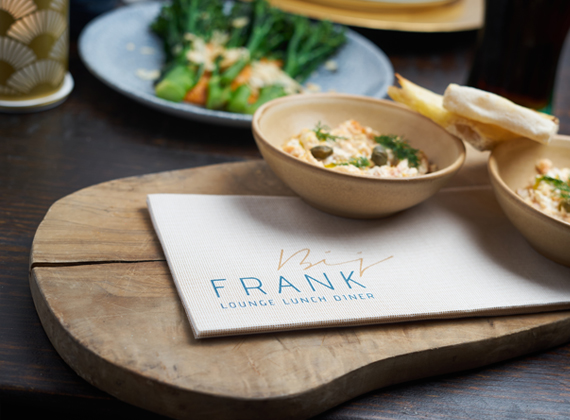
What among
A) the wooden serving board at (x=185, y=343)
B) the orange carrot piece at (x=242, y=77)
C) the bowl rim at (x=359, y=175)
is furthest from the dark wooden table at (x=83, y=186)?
the bowl rim at (x=359, y=175)

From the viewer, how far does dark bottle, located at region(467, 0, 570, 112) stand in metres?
1.50

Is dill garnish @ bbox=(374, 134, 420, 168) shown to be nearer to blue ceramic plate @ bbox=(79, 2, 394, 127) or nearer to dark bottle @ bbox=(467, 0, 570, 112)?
blue ceramic plate @ bbox=(79, 2, 394, 127)

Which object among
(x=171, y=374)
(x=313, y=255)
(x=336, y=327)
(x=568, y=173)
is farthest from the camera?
(x=568, y=173)

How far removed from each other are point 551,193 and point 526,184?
0.13 meters

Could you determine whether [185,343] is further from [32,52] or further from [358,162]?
[32,52]

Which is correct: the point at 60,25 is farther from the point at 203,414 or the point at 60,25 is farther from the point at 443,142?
the point at 203,414

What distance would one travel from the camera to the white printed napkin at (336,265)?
0.88m

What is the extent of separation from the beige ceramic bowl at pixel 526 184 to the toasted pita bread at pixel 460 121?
0.10ft


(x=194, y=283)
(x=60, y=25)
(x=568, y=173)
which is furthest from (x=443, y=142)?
(x=60, y=25)

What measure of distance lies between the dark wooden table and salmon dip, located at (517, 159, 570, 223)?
27 centimetres

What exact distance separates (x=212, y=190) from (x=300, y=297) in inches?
16.3

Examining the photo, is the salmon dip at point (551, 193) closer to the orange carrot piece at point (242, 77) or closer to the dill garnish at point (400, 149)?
the dill garnish at point (400, 149)

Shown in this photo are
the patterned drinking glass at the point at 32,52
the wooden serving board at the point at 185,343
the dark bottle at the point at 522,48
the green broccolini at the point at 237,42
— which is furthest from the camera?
the green broccolini at the point at 237,42

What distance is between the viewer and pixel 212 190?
4.02 feet
